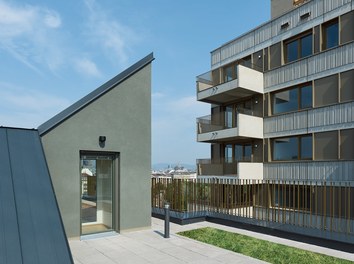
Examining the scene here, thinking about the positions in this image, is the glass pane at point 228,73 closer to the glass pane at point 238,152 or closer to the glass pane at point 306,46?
the glass pane at point 238,152

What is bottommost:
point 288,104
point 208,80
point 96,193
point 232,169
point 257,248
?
point 257,248

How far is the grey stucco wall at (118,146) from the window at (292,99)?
35.4 feet

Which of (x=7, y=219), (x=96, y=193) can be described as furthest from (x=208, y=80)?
(x=7, y=219)

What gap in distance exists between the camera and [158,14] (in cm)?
953

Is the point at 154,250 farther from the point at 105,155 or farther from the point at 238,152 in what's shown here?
the point at 238,152

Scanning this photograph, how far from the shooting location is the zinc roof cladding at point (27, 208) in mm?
4699

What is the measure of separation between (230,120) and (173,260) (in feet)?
50.2

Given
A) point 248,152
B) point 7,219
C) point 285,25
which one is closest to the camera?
point 7,219

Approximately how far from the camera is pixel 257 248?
8.62 m

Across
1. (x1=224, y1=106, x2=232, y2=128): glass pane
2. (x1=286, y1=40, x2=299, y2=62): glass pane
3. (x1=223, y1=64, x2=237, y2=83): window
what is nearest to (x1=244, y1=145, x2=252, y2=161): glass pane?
(x1=224, y1=106, x2=232, y2=128): glass pane

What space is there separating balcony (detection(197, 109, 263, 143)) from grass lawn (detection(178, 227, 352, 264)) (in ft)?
30.0

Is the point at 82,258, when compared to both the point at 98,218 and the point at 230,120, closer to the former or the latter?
the point at 98,218

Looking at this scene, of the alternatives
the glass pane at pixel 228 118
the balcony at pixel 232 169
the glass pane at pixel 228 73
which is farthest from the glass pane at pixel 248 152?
the glass pane at pixel 228 73

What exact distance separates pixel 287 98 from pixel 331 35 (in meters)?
4.28
